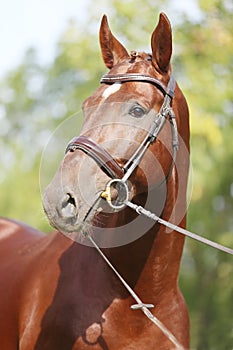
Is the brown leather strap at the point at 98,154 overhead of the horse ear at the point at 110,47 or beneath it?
beneath

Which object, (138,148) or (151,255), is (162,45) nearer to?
(138,148)

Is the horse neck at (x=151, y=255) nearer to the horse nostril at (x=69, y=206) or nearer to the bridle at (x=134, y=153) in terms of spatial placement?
the bridle at (x=134, y=153)

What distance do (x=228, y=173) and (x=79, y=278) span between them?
24.9ft

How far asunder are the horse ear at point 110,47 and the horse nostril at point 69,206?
1.17m

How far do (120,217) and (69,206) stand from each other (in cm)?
66

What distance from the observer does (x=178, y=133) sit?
4.44 meters

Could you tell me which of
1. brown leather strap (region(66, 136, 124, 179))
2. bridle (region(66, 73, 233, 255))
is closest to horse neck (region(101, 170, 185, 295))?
bridle (region(66, 73, 233, 255))

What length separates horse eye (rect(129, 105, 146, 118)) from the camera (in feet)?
13.5

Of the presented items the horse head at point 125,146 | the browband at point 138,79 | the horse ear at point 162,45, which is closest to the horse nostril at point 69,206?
the horse head at point 125,146

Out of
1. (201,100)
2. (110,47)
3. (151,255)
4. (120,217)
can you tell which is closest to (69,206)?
(120,217)

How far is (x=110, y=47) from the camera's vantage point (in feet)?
15.2

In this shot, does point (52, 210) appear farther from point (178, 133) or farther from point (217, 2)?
point (217, 2)

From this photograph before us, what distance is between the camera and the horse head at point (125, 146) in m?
3.83

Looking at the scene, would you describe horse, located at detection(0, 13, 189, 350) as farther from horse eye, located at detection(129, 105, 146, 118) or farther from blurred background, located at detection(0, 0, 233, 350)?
blurred background, located at detection(0, 0, 233, 350)
